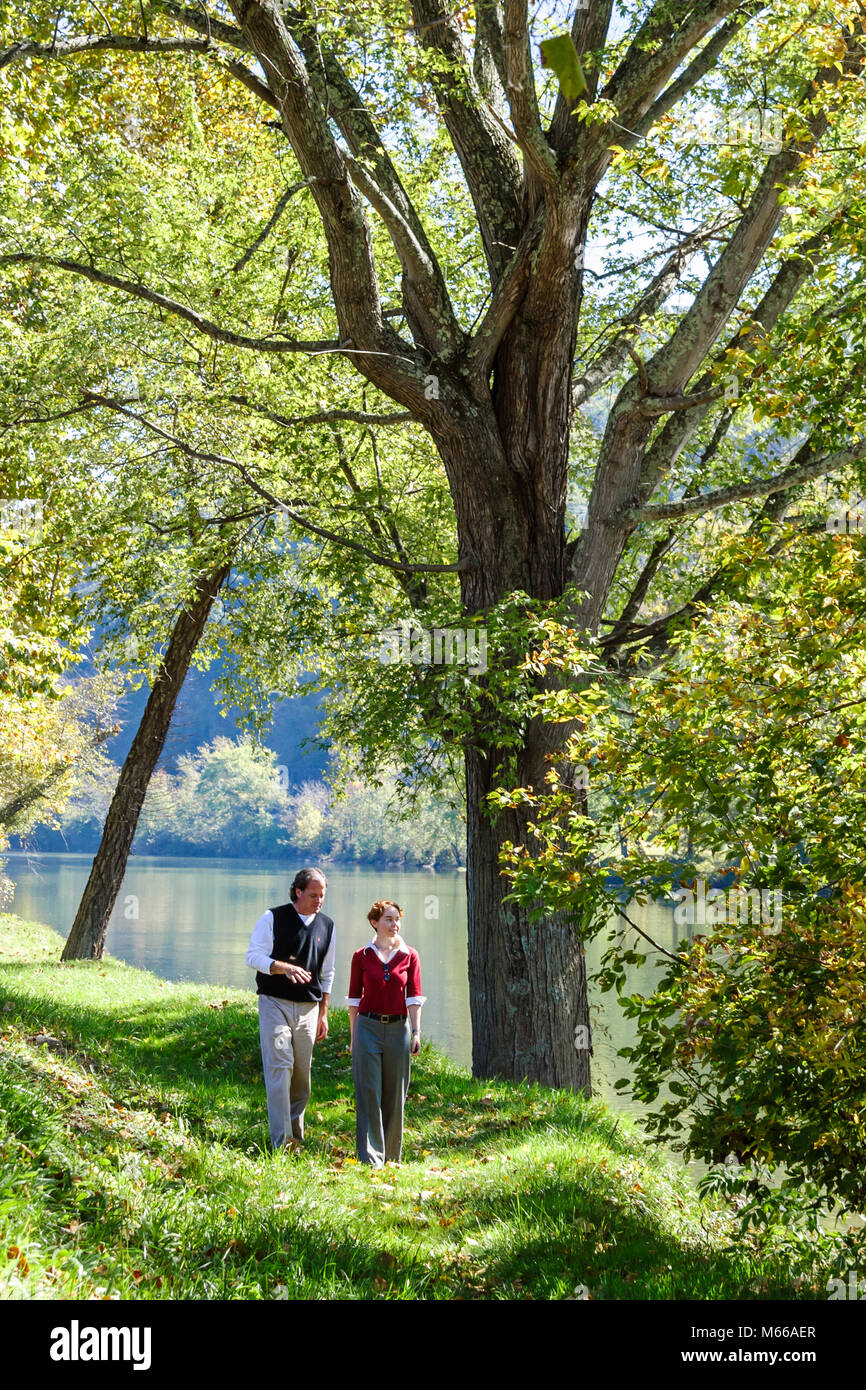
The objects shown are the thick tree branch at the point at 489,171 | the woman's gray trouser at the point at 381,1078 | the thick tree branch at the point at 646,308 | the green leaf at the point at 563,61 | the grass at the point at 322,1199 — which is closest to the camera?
the green leaf at the point at 563,61

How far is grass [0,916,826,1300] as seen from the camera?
3.95 meters

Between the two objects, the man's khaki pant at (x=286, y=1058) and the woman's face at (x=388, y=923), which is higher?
the woman's face at (x=388, y=923)

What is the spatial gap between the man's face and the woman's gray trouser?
28.2 inches

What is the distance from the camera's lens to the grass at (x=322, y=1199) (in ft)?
13.0

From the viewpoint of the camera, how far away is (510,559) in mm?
8289

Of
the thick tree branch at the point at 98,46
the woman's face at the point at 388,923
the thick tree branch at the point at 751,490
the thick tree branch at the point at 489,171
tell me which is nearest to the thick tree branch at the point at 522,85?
the thick tree branch at the point at 489,171

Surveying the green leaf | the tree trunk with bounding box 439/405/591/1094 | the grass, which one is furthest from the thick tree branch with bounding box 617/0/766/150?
the grass

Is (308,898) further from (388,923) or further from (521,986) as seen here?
(521,986)

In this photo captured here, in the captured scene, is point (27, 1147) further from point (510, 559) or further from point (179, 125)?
point (179, 125)

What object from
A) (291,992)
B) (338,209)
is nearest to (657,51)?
(338,209)

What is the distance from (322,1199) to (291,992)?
1.38 m

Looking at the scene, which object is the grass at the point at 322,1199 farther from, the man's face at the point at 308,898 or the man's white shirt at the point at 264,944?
the man's face at the point at 308,898

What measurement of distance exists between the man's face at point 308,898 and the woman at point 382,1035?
339 millimetres

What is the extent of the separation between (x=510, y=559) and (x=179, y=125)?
9.70m
